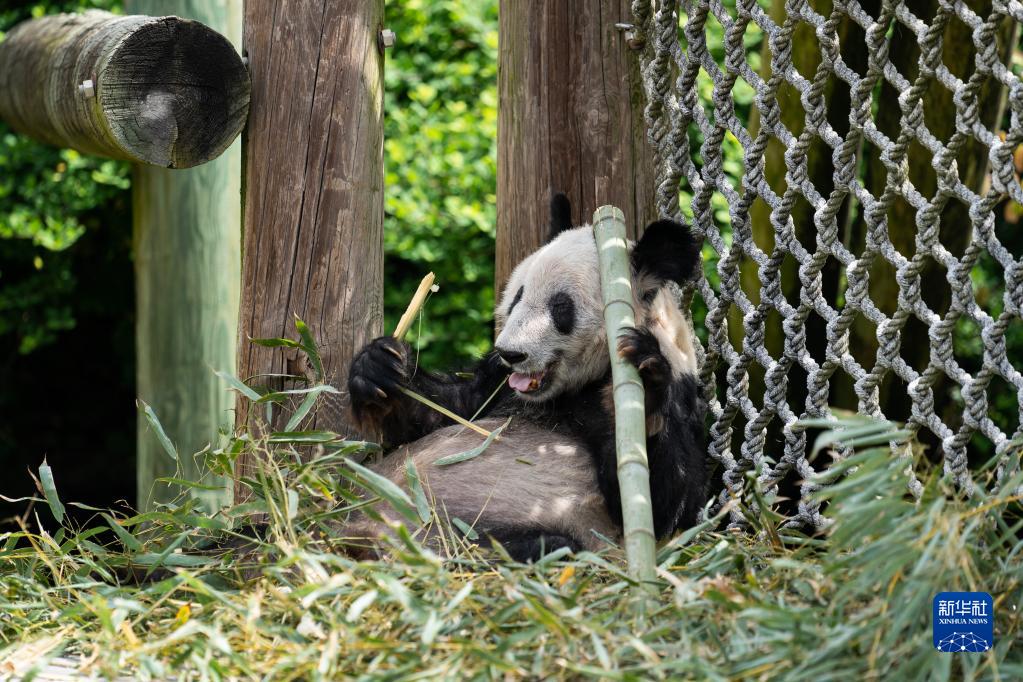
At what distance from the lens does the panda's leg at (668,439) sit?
295cm

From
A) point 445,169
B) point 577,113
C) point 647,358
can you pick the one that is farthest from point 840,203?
point 445,169

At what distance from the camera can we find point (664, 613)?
90.6 inches

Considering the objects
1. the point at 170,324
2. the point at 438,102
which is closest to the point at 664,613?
the point at 170,324

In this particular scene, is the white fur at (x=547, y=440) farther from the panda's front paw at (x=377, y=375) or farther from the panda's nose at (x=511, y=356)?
the panda's front paw at (x=377, y=375)

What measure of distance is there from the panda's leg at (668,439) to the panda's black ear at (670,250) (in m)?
0.29

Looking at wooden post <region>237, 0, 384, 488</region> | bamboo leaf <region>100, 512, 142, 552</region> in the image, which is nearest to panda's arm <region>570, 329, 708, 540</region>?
wooden post <region>237, 0, 384, 488</region>

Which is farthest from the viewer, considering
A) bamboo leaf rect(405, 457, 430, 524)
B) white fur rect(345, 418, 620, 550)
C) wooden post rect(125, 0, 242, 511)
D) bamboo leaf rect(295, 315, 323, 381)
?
wooden post rect(125, 0, 242, 511)

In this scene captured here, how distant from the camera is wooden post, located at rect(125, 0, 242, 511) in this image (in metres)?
4.96

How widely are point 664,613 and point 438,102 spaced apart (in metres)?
4.76

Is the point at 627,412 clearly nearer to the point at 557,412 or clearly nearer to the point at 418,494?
the point at 418,494

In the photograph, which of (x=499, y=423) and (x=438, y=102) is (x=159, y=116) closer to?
(x=499, y=423)

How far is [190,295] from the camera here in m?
5.01

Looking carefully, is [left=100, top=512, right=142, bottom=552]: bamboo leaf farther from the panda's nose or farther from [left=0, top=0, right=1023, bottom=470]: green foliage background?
[left=0, top=0, right=1023, bottom=470]: green foliage background

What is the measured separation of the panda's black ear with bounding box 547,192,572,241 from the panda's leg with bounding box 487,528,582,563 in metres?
0.92
